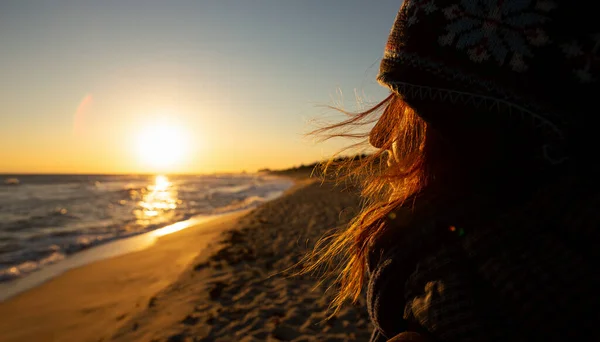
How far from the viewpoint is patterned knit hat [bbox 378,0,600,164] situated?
2.50ft

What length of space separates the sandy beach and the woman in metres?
1.88

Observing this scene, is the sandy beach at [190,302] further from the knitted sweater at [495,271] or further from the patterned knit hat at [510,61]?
the patterned knit hat at [510,61]

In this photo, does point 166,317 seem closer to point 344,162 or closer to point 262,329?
point 262,329

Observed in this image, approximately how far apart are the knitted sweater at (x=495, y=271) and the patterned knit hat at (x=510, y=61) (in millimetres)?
159

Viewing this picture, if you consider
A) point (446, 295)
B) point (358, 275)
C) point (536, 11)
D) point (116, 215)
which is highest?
point (536, 11)

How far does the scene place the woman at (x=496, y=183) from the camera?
754 mm

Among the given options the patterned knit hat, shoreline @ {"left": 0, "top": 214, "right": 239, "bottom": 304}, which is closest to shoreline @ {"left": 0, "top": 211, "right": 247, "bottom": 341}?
shoreline @ {"left": 0, "top": 214, "right": 239, "bottom": 304}

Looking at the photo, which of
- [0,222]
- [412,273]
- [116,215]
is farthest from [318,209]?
[412,273]

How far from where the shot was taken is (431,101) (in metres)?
0.95

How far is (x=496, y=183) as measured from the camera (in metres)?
0.97

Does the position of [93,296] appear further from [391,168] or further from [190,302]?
[391,168]

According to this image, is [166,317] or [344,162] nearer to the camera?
[344,162]

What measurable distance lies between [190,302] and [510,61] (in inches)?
188

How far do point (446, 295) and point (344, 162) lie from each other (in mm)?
932
